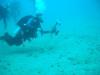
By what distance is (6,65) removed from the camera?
10242mm

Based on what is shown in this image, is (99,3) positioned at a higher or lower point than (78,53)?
higher

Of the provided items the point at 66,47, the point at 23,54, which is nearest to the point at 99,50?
the point at 66,47

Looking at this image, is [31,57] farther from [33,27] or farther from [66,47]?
[66,47]

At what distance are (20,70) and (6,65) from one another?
1.11 m

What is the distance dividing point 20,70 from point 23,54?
2.89 m

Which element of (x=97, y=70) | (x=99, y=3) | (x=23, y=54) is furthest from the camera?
(x=99, y=3)

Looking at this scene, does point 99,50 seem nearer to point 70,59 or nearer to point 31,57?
point 70,59

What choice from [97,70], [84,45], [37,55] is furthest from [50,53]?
[97,70]

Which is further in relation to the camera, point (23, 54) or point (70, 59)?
point (23, 54)

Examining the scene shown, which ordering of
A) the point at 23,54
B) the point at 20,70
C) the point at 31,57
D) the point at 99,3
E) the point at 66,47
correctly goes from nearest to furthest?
the point at 20,70 → the point at 31,57 → the point at 23,54 → the point at 66,47 → the point at 99,3

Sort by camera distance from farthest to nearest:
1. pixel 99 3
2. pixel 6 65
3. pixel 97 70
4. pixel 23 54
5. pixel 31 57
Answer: pixel 99 3 < pixel 23 54 < pixel 31 57 < pixel 6 65 < pixel 97 70

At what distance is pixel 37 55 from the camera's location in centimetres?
1168

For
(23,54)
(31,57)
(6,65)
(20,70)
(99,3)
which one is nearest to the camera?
(20,70)

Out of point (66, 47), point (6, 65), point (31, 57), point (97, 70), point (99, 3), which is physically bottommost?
point (97, 70)
